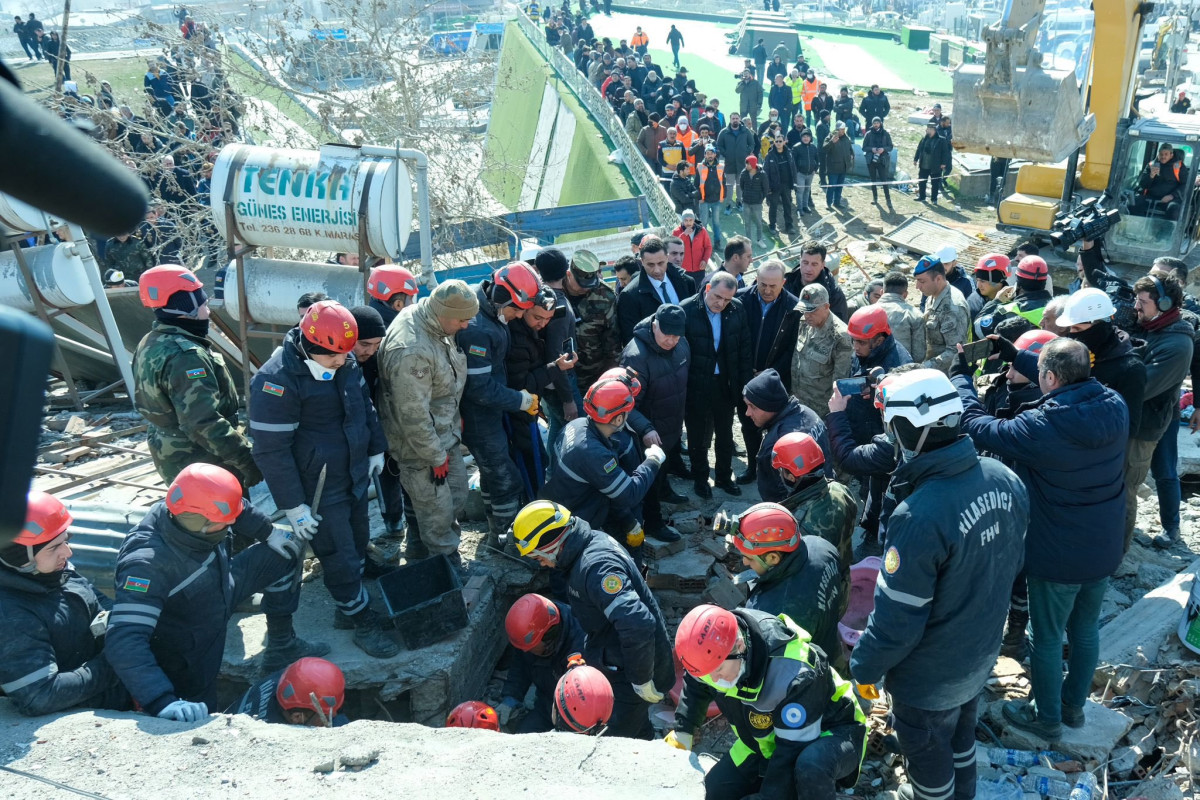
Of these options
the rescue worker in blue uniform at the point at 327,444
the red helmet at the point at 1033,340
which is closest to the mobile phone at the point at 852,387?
the red helmet at the point at 1033,340

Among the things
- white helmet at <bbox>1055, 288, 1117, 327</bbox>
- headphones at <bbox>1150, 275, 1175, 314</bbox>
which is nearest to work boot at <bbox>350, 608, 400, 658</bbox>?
white helmet at <bbox>1055, 288, 1117, 327</bbox>

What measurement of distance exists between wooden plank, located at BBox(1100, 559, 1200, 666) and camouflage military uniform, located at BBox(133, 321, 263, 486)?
514 cm

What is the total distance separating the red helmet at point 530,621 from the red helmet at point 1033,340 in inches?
120

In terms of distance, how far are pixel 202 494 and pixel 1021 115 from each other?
33.0 ft

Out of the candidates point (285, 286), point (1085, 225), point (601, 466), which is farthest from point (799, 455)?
point (1085, 225)

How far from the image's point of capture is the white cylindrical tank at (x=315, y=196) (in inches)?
276

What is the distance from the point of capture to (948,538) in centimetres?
365

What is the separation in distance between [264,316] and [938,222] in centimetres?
1298

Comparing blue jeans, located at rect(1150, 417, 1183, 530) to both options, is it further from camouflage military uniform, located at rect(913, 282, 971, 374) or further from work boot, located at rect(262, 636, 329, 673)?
work boot, located at rect(262, 636, 329, 673)

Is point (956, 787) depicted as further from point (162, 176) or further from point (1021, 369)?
point (162, 176)

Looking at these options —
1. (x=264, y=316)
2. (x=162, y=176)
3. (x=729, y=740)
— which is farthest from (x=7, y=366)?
(x=162, y=176)

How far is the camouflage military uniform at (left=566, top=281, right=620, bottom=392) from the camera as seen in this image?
733cm

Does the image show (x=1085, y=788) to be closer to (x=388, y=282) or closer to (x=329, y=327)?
(x=329, y=327)

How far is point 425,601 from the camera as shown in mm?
5641
